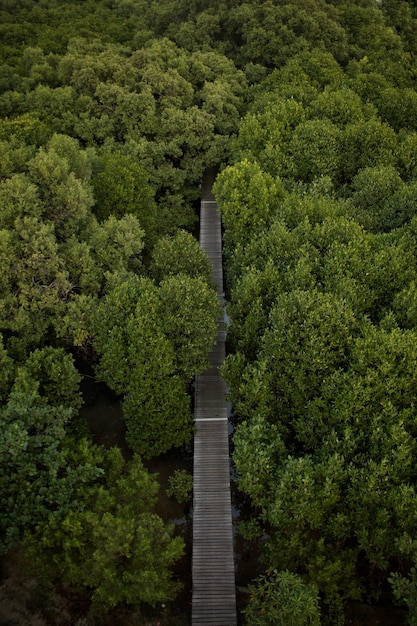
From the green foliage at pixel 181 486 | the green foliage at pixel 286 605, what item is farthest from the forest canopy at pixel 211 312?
the green foliage at pixel 181 486

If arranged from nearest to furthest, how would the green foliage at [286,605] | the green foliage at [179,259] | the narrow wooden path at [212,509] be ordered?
the green foliage at [286,605]
the narrow wooden path at [212,509]
the green foliage at [179,259]

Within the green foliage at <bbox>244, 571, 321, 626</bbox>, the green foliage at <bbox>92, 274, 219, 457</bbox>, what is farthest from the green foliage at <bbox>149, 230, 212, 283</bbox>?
the green foliage at <bbox>244, 571, 321, 626</bbox>

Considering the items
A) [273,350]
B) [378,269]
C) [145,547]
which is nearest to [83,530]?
[145,547]

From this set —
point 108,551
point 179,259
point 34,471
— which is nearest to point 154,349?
point 179,259

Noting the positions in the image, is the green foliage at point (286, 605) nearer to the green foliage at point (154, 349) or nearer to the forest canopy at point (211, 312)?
the forest canopy at point (211, 312)

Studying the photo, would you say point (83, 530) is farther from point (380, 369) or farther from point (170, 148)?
point (170, 148)

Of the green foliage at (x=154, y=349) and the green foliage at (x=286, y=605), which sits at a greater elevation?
the green foliage at (x=154, y=349)

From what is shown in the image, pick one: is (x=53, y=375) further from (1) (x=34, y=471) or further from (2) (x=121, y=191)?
(2) (x=121, y=191)
